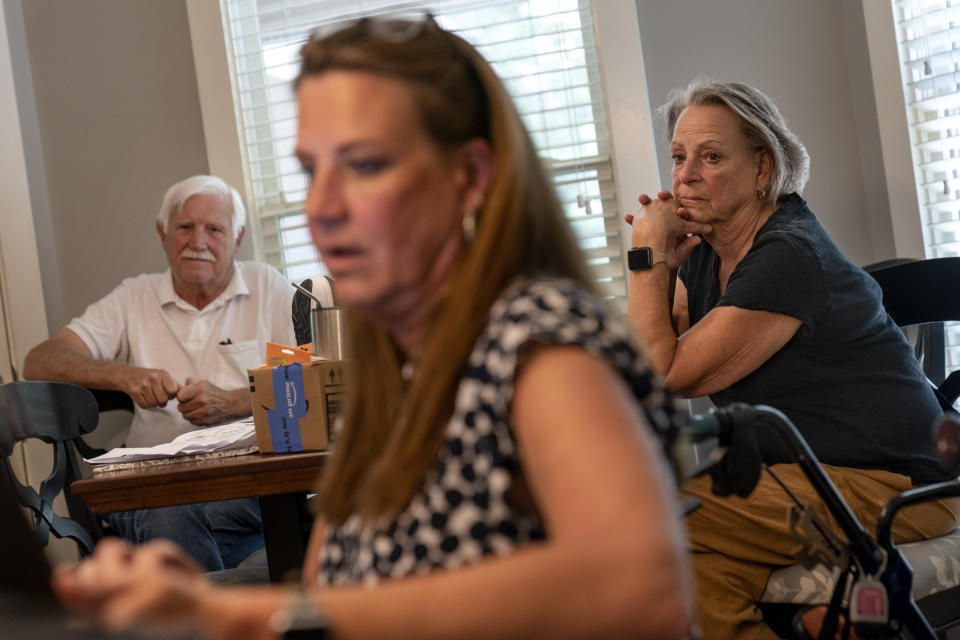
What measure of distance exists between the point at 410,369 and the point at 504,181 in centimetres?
18

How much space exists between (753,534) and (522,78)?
1.95 metres

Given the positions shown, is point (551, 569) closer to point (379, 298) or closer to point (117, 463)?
point (379, 298)

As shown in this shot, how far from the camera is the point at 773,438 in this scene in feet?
6.08

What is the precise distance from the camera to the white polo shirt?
10.5ft

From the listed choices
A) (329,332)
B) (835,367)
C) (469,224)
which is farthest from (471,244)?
(835,367)

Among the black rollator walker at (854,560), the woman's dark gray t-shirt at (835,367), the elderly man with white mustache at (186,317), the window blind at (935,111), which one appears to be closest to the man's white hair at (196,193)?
the elderly man with white mustache at (186,317)

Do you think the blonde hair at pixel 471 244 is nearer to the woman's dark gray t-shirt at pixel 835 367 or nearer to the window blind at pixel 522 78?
the woman's dark gray t-shirt at pixel 835 367

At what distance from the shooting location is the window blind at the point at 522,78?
3.27m

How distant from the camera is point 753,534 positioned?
5.76 ft

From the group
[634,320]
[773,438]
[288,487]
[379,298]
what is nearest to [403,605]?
[379,298]

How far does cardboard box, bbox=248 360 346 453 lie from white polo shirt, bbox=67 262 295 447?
1335 millimetres

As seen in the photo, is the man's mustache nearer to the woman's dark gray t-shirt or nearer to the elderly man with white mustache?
the elderly man with white mustache

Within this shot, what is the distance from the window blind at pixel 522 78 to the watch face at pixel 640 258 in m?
0.94

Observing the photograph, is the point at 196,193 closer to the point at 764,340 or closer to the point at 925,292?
the point at 764,340
